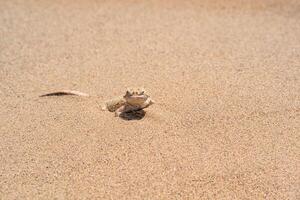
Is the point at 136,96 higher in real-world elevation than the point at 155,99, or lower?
higher

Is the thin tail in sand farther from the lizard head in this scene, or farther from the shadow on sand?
the lizard head

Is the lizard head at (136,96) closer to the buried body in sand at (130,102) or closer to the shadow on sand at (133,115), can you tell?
the buried body in sand at (130,102)

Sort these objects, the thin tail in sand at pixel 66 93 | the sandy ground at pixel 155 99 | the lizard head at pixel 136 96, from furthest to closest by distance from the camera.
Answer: the thin tail in sand at pixel 66 93
the lizard head at pixel 136 96
the sandy ground at pixel 155 99

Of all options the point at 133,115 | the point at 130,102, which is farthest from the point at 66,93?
the point at 130,102

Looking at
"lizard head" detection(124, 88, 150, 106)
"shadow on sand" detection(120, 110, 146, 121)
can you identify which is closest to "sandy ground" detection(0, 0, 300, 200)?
"shadow on sand" detection(120, 110, 146, 121)

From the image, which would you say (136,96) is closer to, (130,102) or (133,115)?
(130,102)

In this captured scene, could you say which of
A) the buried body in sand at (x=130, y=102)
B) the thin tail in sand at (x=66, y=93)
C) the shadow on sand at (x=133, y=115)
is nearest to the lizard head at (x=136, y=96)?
the buried body in sand at (x=130, y=102)
